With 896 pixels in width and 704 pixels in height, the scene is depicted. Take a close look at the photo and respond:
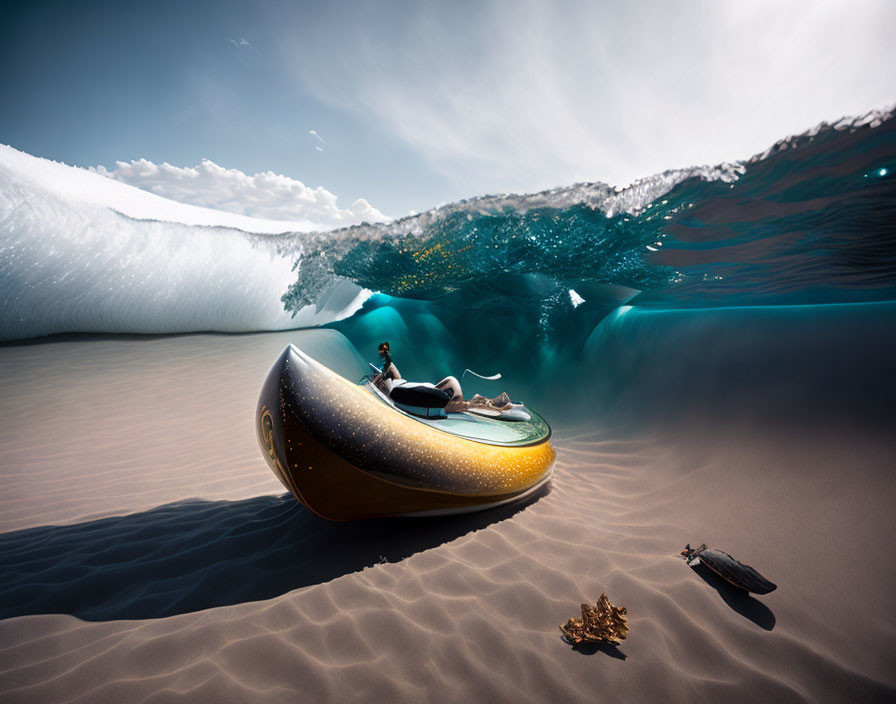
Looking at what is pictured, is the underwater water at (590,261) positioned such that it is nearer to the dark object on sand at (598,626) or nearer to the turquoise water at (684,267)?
the turquoise water at (684,267)

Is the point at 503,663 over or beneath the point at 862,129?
beneath

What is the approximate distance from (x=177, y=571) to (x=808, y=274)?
1296 cm

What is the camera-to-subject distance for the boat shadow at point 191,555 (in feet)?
6.64

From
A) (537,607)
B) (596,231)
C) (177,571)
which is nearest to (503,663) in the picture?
(537,607)

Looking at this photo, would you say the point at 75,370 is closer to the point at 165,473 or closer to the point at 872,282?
the point at 165,473

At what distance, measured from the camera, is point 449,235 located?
7.29 metres

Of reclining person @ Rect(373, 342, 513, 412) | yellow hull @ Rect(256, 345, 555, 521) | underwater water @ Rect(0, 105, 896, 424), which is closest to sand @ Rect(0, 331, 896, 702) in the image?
yellow hull @ Rect(256, 345, 555, 521)

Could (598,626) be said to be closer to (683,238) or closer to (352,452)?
(352,452)

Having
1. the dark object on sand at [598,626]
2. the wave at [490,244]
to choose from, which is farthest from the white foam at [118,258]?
the dark object on sand at [598,626]

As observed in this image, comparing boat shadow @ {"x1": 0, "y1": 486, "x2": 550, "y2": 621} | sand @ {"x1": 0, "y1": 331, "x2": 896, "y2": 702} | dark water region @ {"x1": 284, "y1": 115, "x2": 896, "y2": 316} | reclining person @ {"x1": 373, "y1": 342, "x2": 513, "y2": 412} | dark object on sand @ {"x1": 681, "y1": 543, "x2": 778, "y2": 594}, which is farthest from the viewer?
dark water region @ {"x1": 284, "y1": 115, "x2": 896, "y2": 316}

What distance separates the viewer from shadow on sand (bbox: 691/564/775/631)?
6.72 feet

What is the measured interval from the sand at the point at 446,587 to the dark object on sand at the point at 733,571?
0.38 feet

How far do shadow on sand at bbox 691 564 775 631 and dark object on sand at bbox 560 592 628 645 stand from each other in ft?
3.07

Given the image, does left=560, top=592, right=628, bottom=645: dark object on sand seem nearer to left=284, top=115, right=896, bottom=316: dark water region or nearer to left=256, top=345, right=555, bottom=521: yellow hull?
left=256, top=345, right=555, bottom=521: yellow hull
